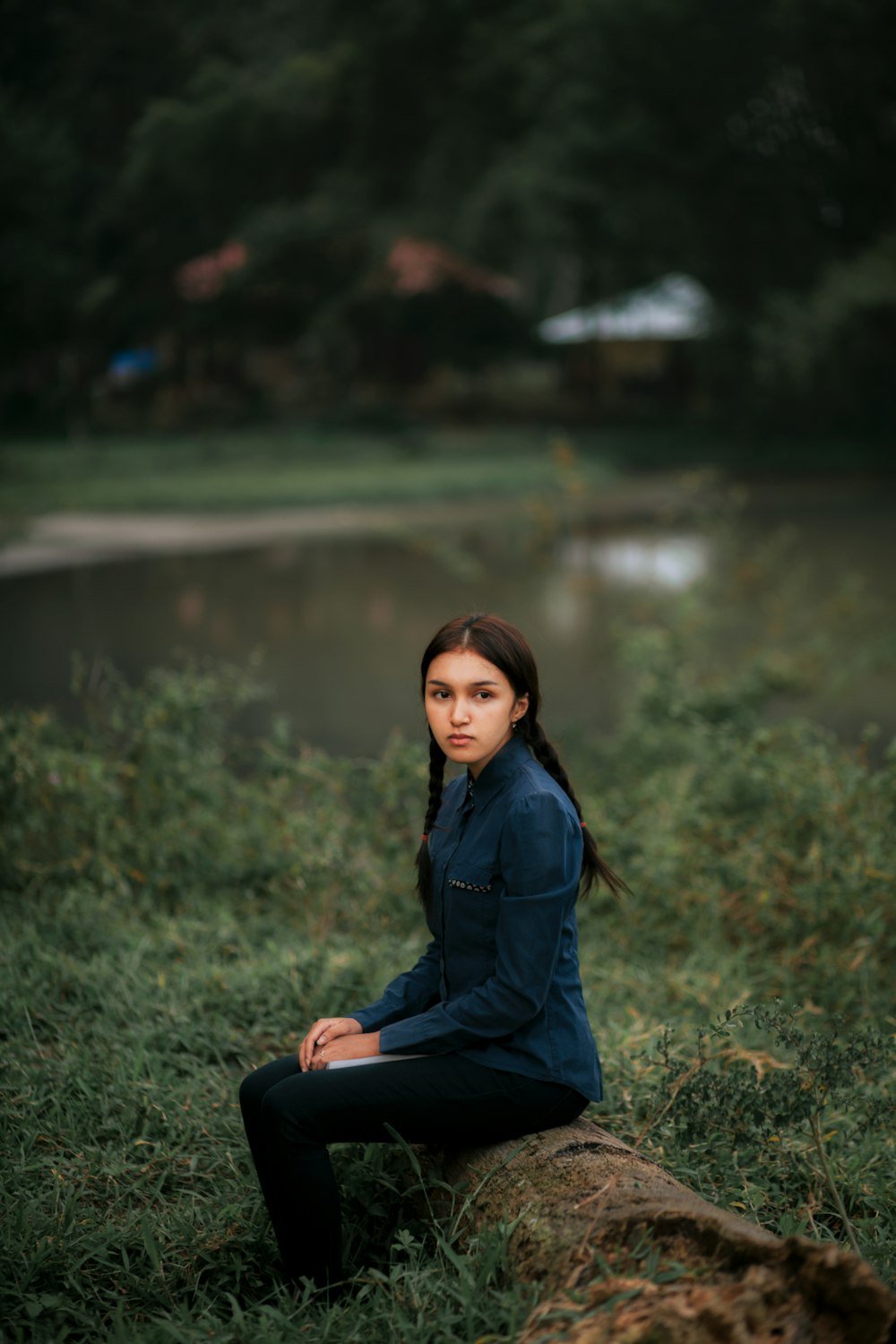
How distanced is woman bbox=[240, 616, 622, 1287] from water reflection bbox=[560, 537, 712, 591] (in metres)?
9.35

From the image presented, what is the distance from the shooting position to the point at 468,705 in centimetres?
245

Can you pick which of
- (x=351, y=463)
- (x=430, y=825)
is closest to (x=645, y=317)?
(x=351, y=463)

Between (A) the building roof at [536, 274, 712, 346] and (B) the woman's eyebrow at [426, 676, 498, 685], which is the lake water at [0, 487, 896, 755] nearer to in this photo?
(B) the woman's eyebrow at [426, 676, 498, 685]

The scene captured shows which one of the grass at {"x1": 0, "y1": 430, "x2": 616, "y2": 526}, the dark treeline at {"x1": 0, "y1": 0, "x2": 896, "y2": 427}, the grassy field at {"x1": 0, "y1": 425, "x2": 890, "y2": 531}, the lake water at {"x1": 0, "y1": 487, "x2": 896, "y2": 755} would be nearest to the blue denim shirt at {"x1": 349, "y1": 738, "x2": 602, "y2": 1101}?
the lake water at {"x1": 0, "y1": 487, "x2": 896, "y2": 755}

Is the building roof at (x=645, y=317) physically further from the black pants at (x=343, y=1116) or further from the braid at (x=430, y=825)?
the black pants at (x=343, y=1116)

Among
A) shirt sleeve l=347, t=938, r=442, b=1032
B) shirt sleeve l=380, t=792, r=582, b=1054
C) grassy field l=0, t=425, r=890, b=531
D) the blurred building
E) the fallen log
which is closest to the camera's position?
the fallen log

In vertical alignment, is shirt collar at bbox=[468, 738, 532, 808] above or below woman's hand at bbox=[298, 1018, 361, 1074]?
above

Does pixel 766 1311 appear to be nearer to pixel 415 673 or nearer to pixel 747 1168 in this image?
pixel 747 1168

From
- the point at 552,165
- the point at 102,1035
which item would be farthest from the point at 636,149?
the point at 102,1035

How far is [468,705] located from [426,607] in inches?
347

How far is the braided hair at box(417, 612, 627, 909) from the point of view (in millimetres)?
2463

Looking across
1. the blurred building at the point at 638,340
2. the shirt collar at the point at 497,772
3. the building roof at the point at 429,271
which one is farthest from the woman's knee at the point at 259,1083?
the blurred building at the point at 638,340

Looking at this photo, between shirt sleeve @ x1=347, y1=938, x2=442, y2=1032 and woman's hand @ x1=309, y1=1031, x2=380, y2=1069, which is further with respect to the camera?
shirt sleeve @ x1=347, y1=938, x2=442, y2=1032

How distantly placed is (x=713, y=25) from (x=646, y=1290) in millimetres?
24760
